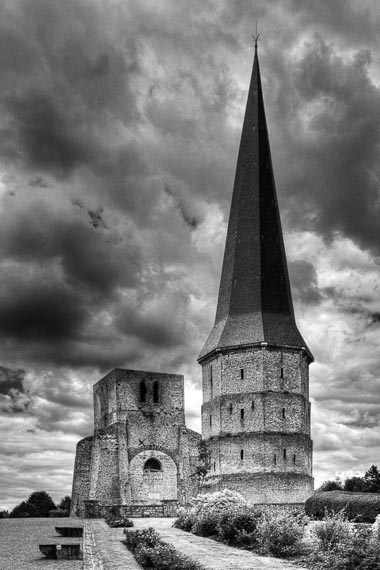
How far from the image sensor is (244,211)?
46750mm

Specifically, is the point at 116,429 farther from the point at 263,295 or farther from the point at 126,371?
the point at 263,295

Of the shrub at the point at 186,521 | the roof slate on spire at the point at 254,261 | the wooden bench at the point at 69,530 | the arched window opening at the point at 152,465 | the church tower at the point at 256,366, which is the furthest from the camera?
the arched window opening at the point at 152,465

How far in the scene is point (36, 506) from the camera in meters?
64.4

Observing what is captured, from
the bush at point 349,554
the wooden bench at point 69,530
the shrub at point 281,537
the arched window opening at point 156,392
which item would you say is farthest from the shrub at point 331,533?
the arched window opening at point 156,392

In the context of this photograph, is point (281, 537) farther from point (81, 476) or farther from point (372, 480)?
point (372, 480)

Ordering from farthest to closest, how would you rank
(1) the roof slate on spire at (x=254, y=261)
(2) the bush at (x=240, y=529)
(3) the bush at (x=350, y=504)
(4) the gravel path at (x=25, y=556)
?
(1) the roof slate on spire at (x=254, y=261), (3) the bush at (x=350, y=504), (2) the bush at (x=240, y=529), (4) the gravel path at (x=25, y=556)

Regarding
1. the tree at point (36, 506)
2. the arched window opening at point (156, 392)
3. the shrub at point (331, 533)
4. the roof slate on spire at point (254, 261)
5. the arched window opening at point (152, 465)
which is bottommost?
the tree at point (36, 506)

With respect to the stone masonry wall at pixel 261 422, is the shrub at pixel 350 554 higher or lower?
lower

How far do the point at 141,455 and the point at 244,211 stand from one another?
1694 centimetres

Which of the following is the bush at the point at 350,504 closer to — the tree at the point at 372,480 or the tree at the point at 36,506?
the tree at the point at 372,480

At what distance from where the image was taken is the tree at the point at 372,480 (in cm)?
4612

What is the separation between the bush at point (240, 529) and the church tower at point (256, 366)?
19459 mm

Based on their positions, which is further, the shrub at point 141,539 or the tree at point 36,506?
the tree at point 36,506

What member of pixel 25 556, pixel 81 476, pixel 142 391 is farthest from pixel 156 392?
pixel 25 556
